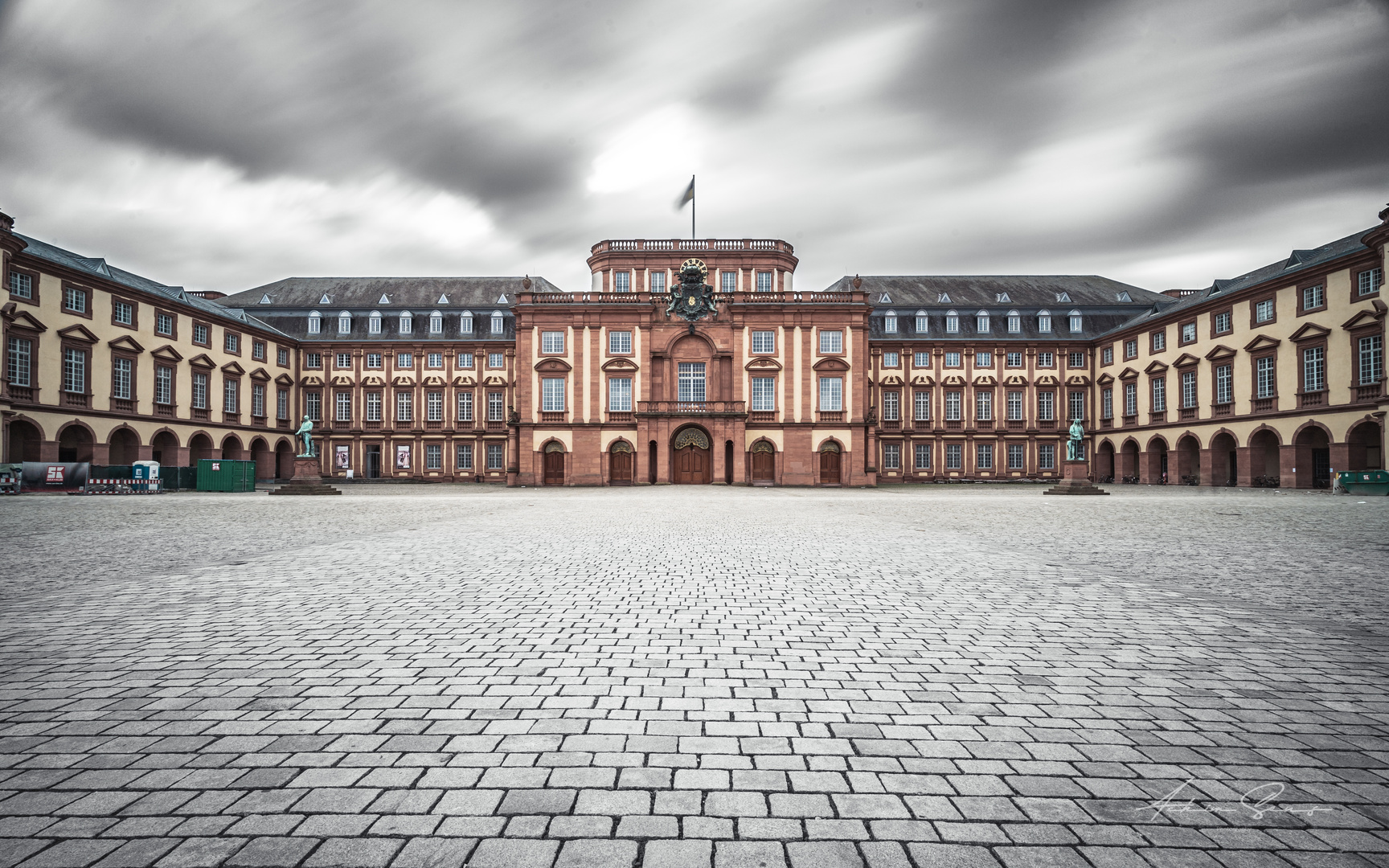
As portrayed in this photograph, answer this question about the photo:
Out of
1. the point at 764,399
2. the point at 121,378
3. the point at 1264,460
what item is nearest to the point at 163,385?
the point at 121,378

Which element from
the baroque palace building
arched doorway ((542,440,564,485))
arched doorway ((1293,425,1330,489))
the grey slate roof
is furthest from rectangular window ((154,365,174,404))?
arched doorway ((1293,425,1330,489))

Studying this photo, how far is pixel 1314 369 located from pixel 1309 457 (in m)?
4.66

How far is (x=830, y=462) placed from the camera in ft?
146

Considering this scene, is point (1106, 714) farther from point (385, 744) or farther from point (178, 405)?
point (178, 405)

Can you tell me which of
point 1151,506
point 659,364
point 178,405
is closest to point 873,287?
point 659,364

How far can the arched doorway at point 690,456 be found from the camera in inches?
1745

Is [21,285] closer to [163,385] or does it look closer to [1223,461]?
[163,385]

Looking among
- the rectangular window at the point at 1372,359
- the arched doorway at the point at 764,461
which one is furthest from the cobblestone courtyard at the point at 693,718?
the arched doorway at the point at 764,461

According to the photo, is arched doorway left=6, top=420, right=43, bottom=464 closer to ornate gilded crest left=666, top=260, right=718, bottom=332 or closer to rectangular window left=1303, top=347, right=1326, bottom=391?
ornate gilded crest left=666, top=260, right=718, bottom=332

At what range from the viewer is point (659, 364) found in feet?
147

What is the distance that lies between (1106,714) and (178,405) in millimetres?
50620

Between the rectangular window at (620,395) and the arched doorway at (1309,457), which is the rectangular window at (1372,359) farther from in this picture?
the rectangular window at (620,395)

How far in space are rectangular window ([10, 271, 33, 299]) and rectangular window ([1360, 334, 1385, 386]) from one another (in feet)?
206

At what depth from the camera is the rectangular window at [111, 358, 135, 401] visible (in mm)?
37219
